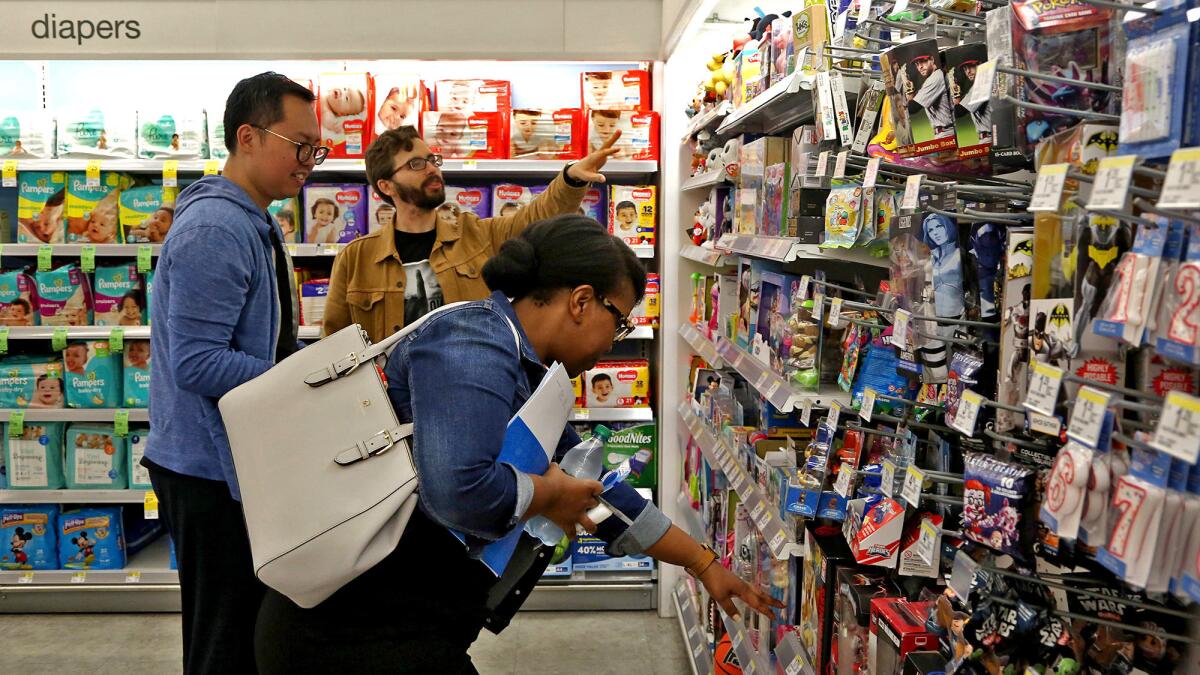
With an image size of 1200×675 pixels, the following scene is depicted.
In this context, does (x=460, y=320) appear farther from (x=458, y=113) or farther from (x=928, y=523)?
(x=458, y=113)

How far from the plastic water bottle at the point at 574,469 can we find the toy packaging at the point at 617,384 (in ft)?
8.13

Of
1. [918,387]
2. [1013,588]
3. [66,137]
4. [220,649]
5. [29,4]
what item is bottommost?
[220,649]

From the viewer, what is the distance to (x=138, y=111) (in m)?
4.19

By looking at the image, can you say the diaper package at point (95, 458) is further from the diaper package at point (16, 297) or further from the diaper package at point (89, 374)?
the diaper package at point (16, 297)

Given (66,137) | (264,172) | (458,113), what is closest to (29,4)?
(66,137)

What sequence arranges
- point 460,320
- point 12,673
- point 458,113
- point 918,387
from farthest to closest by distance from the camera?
point 458,113 < point 12,673 < point 918,387 < point 460,320

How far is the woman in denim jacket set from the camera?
146cm

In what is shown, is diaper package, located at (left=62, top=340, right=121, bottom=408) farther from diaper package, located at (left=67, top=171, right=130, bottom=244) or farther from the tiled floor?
the tiled floor

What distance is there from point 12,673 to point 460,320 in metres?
3.34

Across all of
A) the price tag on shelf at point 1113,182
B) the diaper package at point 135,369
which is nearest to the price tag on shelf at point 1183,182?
the price tag on shelf at point 1113,182

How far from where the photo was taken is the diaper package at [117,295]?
14.0ft

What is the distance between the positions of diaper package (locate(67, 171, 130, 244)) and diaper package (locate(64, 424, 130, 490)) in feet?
2.85

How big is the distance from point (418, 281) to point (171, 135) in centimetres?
174

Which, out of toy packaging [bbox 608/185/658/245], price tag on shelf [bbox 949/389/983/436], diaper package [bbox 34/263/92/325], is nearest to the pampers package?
diaper package [bbox 34/263/92/325]
